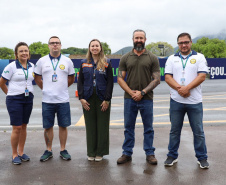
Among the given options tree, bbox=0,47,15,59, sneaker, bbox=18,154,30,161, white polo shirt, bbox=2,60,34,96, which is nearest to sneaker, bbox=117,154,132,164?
sneaker, bbox=18,154,30,161

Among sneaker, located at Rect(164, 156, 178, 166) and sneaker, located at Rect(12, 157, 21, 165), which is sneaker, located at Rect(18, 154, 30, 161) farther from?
sneaker, located at Rect(164, 156, 178, 166)

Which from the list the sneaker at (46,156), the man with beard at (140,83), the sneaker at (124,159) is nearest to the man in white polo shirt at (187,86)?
the man with beard at (140,83)

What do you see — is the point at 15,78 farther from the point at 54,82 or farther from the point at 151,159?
the point at 151,159

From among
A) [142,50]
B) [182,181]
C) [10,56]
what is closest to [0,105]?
[142,50]

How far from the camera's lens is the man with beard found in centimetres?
466

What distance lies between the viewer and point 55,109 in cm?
495

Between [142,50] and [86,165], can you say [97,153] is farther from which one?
[142,50]

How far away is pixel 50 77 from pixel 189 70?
87.0 inches

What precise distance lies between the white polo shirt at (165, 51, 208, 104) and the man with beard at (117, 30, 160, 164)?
29 cm

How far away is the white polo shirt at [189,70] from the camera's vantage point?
14.4 feet

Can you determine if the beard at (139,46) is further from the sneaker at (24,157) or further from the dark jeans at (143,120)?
the sneaker at (24,157)

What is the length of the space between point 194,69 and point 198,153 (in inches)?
52.3

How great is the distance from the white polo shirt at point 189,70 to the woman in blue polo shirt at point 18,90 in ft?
7.47

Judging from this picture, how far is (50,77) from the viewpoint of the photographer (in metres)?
4.80
